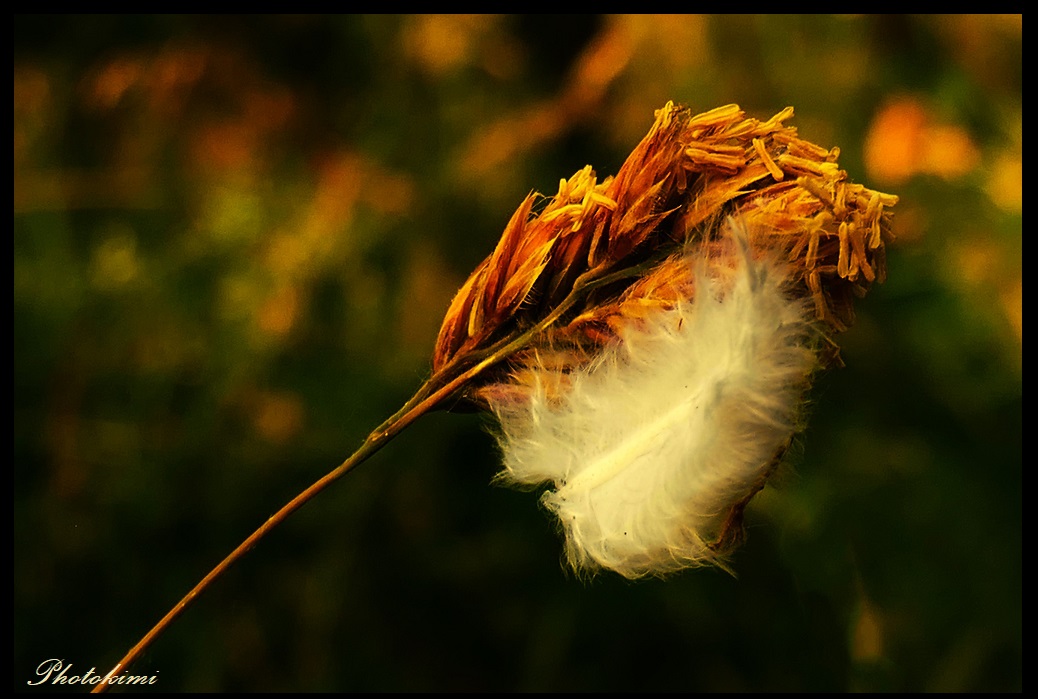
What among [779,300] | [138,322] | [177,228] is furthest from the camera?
[177,228]

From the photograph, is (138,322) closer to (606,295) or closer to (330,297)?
(330,297)

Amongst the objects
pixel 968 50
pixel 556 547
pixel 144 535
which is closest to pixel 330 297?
pixel 144 535

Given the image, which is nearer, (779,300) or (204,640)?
(779,300)

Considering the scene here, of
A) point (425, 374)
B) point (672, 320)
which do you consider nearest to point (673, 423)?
point (672, 320)

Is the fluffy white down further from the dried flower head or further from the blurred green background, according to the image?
the blurred green background

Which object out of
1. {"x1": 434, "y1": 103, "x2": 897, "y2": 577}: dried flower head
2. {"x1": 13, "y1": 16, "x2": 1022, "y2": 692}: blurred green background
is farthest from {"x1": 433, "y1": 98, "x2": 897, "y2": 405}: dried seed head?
{"x1": 13, "y1": 16, "x2": 1022, "y2": 692}: blurred green background

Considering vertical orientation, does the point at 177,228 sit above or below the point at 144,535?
above

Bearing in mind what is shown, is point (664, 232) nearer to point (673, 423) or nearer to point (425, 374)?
point (673, 423)
